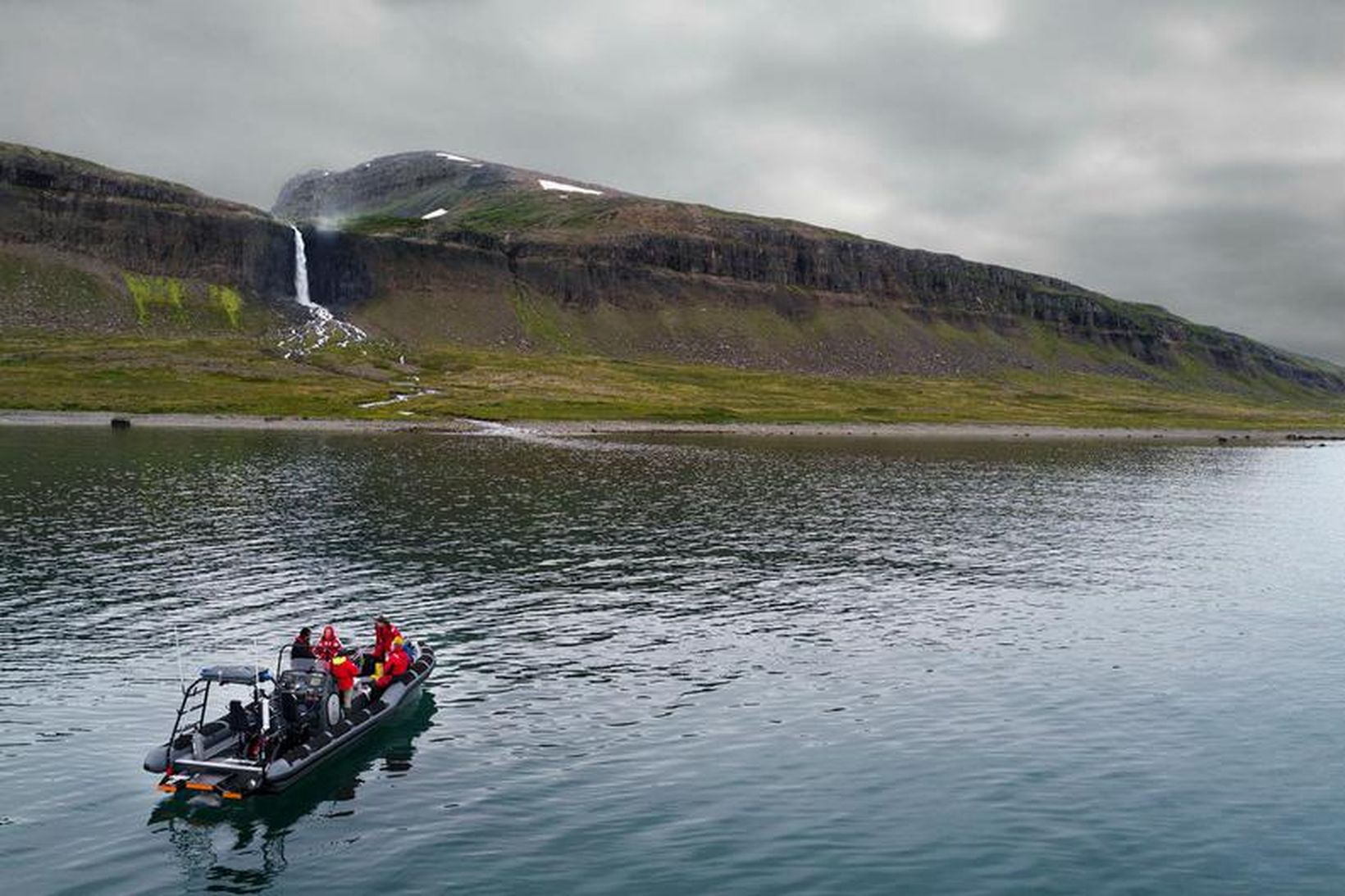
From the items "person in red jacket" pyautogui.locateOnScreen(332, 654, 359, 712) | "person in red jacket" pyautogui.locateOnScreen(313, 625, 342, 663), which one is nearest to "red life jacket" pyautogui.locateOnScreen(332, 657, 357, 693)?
"person in red jacket" pyautogui.locateOnScreen(332, 654, 359, 712)

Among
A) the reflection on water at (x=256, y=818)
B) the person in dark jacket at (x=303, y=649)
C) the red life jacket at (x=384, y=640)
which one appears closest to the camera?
the reflection on water at (x=256, y=818)

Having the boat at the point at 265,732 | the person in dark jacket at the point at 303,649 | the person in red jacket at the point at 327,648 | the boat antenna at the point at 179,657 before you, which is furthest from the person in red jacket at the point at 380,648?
the boat antenna at the point at 179,657

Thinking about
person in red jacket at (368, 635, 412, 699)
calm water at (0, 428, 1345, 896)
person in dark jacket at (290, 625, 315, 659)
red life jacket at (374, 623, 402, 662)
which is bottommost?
calm water at (0, 428, 1345, 896)

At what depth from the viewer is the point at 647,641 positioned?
4688 centimetres

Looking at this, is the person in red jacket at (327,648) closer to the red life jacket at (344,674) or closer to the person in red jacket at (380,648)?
the red life jacket at (344,674)

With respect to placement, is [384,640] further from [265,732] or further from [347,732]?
[265,732]

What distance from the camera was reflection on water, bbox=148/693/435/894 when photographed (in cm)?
2562

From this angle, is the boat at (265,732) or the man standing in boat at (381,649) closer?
the boat at (265,732)

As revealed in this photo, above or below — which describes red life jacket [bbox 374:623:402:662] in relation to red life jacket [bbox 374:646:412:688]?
above

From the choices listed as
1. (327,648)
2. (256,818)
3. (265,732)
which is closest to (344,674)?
(327,648)

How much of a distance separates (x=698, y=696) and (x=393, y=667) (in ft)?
38.6

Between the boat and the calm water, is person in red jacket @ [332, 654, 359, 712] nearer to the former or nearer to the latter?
the boat

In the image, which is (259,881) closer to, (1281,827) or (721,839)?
(721,839)

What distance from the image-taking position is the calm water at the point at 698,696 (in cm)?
2647
